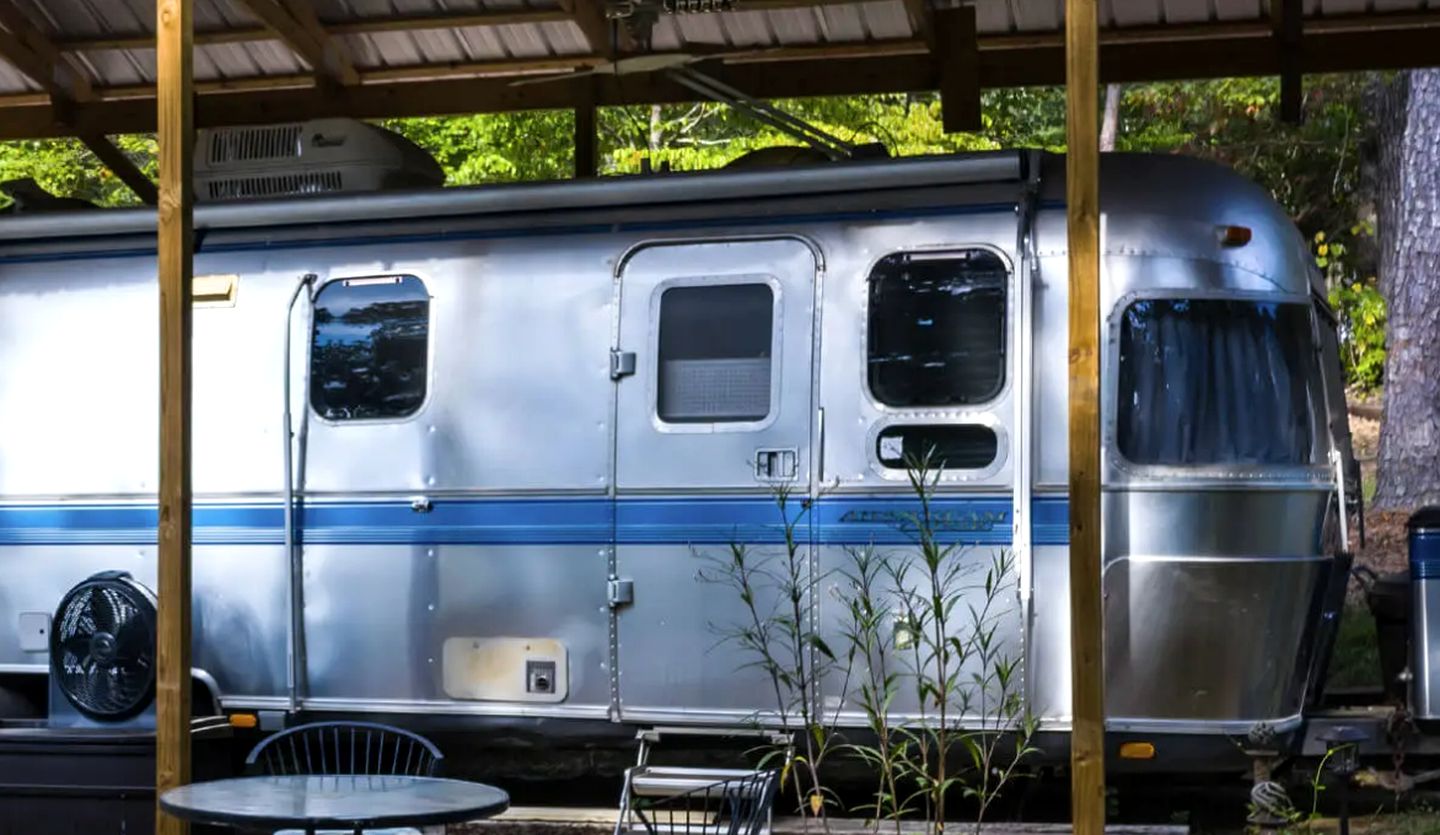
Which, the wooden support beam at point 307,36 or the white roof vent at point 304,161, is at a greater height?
the wooden support beam at point 307,36

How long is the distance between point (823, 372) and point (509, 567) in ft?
5.04

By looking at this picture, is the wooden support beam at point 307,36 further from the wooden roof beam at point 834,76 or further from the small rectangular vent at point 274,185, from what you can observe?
the small rectangular vent at point 274,185

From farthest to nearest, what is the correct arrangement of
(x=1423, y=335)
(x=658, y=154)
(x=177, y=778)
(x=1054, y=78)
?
(x=658, y=154), (x=1423, y=335), (x=1054, y=78), (x=177, y=778)

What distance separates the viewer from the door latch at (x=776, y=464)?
7.20 metres

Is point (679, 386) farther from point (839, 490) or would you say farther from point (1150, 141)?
point (1150, 141)

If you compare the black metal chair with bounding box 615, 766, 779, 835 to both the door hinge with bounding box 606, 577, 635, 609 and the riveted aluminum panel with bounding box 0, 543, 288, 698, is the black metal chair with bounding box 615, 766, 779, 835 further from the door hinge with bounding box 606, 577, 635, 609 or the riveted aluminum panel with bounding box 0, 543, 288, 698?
the riveted aluminum panel with bounding box 0, 543, 288, 698

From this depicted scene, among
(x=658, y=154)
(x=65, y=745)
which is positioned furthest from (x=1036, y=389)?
(x=658, y=154)

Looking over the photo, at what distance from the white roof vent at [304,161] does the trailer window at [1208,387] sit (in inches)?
135

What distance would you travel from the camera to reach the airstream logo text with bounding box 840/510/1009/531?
6.96m

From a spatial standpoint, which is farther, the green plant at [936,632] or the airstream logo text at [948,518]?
the airstream logo text at [948,518]

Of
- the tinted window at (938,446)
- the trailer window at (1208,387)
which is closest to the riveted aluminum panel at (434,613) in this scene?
the tinted window at (938,446)

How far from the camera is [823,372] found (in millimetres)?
7211

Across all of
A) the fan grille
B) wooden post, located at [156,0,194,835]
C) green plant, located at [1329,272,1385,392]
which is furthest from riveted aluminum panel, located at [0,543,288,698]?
green plant, located at [1329,272,1385,392]

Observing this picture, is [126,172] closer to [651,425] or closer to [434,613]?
[434,613]
